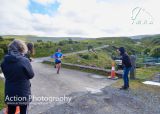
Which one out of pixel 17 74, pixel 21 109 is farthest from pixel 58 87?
pixel 17 74

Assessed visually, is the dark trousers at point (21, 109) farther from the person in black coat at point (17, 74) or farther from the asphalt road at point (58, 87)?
the asphalt road at point (58, 87)

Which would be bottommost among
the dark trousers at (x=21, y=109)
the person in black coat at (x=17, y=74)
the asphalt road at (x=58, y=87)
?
the asphalt road at (x=58, y=87)

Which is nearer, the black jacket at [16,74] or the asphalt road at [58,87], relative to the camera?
the black jacket at [16,74]

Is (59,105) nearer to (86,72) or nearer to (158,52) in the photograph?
(86,72)

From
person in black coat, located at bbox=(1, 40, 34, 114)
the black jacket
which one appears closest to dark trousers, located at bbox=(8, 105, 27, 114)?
person in black coat, located at bbox=(1, 40, 34, 114)

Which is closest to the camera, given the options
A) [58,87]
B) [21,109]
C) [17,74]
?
[17,74]

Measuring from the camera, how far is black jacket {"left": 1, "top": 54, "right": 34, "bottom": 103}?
4.40 metres

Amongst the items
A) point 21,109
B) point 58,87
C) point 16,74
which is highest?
point 16,74

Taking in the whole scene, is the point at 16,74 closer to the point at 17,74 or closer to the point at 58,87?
the point at 17,74

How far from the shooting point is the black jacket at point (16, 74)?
14.4ft

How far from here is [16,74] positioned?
4410 mm

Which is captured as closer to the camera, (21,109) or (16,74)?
(16,74)

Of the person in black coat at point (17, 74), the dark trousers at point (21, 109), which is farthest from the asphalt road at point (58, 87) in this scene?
the person in black coat at point (17, 74)

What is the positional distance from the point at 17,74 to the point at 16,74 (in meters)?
0.02
